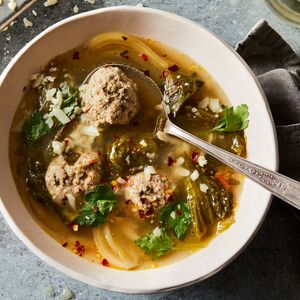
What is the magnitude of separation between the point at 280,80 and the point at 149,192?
853 mm

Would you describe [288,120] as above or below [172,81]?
below

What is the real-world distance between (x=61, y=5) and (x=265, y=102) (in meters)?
1.22

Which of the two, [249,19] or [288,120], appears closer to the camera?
[288,120]

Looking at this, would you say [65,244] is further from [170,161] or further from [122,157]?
[170,161]

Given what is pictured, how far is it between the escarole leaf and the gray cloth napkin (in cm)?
32

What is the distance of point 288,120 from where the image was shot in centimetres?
307

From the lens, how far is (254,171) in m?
2.74

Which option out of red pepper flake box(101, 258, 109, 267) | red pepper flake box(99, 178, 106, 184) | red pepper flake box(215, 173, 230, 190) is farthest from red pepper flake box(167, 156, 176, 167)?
red pepper flake box(101, 258, 109, 267)

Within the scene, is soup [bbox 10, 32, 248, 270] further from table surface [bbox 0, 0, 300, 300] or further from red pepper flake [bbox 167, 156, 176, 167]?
table surface [bbox 0, 0, 300, 300]

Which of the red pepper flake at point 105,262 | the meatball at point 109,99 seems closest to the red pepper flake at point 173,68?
the meatball at point 109,99

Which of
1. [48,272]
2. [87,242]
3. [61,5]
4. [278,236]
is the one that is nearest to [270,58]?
[278,236]

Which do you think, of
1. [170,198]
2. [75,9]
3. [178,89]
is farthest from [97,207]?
[75,9]

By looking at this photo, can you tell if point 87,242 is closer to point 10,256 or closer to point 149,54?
point 10,256

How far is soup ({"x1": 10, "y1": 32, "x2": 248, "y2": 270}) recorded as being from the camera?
2932 mm
